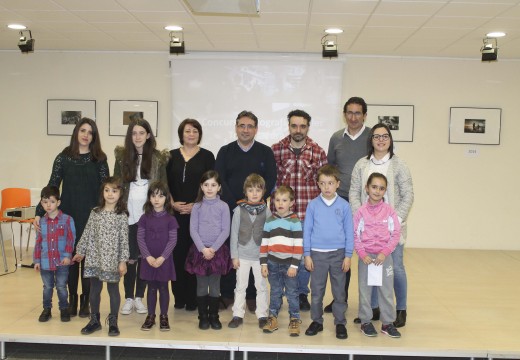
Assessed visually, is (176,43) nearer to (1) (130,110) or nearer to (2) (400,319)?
(1) (130,110)

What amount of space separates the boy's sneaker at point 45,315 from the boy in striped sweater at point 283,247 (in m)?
1.56

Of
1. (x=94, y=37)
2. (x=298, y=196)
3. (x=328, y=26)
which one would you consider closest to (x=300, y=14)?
(x=328, y=26)

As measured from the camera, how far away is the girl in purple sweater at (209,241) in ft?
12.5

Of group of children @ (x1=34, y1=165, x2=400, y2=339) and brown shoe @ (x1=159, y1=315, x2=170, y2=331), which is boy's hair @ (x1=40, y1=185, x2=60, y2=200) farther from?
brown shoe @ (x1=159, y1=315, x2=170, y2=331)

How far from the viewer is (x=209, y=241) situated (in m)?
3.82

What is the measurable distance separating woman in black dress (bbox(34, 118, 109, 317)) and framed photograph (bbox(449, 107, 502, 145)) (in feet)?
16.6

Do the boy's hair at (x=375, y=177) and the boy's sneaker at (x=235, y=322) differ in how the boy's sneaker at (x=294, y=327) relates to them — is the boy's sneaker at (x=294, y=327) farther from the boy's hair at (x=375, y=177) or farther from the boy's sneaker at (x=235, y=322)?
the boy's hair at (x=375, y=177)

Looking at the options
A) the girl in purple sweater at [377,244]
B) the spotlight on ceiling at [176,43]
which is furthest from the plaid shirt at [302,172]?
the spotlight on ceiling at [176,43]

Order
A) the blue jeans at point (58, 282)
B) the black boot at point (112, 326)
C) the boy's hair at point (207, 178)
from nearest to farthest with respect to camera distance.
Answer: the black boot at point (112, 326) → the boy's hair at point (207, 178) → the blue jeans at point (58, 282)

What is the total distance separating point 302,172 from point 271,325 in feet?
3.73

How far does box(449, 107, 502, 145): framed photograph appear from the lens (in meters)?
7.35

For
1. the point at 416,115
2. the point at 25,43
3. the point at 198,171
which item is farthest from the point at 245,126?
the point at 416,115

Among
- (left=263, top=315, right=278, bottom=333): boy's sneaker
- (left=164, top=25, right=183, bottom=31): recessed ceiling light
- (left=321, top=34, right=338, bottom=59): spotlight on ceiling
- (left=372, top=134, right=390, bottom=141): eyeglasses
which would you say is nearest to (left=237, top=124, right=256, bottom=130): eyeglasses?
(left=372, top=134, right=390, bottom=141): eyeglasses

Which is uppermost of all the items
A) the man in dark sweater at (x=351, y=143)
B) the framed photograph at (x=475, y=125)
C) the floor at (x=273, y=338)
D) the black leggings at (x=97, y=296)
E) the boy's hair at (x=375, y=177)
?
the framed photograph at (x=475, y=125)
